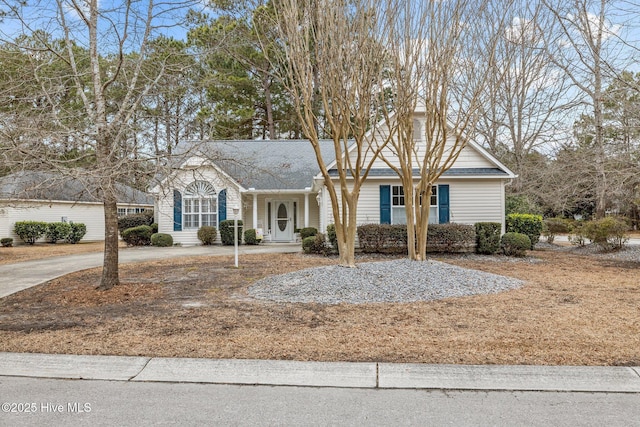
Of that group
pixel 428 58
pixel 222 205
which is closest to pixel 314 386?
pixel 428 58

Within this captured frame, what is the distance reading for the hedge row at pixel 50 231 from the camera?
21641 millimetres

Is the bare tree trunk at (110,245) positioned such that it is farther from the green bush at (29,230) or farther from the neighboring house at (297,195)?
the green bush at (29,230)

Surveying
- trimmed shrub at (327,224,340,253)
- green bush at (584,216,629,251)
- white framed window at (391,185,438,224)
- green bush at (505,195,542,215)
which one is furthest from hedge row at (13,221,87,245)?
green bush at (584,216,629,251)

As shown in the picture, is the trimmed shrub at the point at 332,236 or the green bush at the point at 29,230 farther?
the green bush at the point at 29,230

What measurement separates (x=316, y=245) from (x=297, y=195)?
6.33m

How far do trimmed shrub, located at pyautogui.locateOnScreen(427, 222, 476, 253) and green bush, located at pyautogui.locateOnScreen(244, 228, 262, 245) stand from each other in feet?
25.8

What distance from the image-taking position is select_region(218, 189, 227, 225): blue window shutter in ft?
63.6

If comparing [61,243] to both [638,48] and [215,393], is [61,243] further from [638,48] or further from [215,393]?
[638,48]

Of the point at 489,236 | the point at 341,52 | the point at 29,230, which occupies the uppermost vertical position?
the point at 341,52

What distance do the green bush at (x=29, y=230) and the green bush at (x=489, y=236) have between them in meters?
20.4

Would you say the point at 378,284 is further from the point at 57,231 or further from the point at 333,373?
the point at 57,231

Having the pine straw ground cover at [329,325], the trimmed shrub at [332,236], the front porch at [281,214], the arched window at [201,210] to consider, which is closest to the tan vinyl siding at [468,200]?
the trimmed shrub at [332,236]

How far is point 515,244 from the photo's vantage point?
1419 centimetres

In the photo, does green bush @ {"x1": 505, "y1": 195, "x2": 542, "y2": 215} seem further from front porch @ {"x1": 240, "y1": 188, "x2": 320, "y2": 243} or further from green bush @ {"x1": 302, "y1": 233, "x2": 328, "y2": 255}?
green bush @ {"x1": 302, "y1": 233, "x2": 328, "y2": 255}
